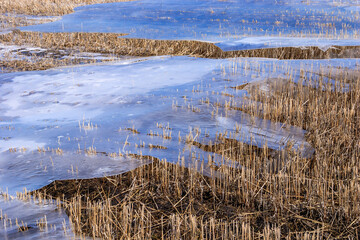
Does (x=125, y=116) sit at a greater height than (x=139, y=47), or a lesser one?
lesser

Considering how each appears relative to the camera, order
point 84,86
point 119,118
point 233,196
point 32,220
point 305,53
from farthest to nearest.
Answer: point 305,53 < point 84,86 < point 119,118 < point 233,196 < point 32,220

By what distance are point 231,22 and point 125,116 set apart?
834 cm

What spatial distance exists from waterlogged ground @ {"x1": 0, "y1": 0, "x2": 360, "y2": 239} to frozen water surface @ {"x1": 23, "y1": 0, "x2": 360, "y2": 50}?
17 cm

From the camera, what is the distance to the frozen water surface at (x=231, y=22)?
31.3 ft

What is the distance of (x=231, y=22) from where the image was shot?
12.1m

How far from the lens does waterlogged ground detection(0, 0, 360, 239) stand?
345 cm

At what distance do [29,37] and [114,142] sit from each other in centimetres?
962

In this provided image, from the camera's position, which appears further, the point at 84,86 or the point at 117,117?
the point at 84,86

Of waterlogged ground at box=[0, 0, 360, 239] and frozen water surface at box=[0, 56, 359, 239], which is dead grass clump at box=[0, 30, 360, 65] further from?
frozen water surface at box=[0, 56, 359, 239]

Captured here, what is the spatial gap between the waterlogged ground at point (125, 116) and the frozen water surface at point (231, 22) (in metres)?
0.17

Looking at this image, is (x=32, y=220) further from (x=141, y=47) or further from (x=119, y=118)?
(x=141, y=47)

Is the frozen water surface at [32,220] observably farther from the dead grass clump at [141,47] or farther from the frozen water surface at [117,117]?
the dead grass clump at [141,47]

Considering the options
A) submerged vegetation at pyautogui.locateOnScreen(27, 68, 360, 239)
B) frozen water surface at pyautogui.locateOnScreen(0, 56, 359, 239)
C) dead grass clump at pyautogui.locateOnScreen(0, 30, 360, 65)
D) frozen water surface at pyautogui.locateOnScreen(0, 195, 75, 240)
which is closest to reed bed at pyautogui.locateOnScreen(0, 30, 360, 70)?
dead grass clump at pyautogui.locateOnScreen(0, 30, 360, 65)

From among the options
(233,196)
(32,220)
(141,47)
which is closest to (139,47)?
(141,47)
